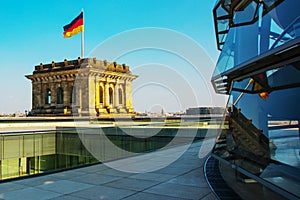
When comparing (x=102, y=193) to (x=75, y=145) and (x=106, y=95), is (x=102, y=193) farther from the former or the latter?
(x=106, y=95)

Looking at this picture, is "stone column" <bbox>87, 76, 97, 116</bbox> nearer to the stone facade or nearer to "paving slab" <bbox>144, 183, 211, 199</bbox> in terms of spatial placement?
the stone facade

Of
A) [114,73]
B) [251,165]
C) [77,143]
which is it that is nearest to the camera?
[251,165]

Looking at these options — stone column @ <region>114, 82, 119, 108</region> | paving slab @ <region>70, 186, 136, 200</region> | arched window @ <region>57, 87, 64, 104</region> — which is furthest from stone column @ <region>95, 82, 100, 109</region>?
paving slab @ <region>70, 186, 136, 200</region>

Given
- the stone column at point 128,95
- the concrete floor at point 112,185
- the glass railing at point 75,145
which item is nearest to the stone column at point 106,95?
the stone column at point 128,95

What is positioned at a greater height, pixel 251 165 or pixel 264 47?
pixel 264 47

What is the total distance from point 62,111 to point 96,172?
46.1 m

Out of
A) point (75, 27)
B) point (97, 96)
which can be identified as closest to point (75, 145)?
point (97, 96)

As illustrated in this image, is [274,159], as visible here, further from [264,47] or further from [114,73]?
[114,73]

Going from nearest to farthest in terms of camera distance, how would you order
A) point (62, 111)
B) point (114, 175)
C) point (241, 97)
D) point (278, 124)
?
point (278, 124) → point (241, 97) → point (114, 175) → point (62, 111)

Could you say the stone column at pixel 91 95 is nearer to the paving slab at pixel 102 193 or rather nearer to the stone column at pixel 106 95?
the stone column at pixel 106 95

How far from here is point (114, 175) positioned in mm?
7105

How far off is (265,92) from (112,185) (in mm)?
4095

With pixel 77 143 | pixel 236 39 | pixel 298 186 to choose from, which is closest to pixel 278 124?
pixel 298 186

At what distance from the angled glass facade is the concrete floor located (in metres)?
1.36
